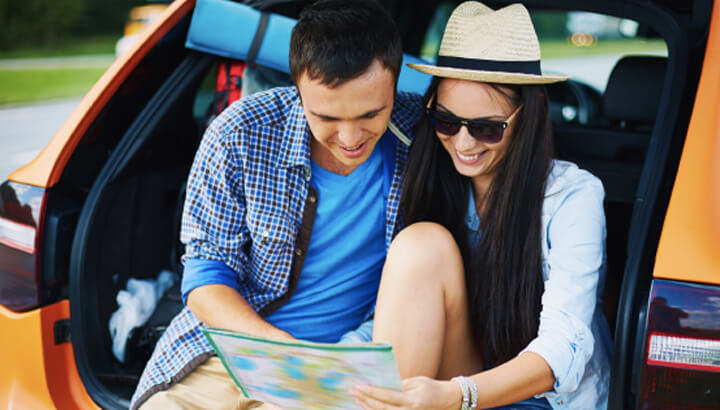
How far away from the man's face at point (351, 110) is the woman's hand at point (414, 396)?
1.96 feet

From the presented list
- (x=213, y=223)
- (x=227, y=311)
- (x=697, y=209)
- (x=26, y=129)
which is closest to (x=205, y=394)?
(x=227, y=311)

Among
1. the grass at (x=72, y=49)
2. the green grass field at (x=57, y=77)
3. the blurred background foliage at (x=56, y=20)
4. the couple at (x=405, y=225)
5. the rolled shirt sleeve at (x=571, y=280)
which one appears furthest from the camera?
the blurred background foliage at (x=56, y=20)

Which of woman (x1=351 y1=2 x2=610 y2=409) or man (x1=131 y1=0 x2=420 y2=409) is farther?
man (x1=131 y1=0 x2=420 y2=409)

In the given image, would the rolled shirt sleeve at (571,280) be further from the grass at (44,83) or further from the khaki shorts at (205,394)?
the grass at (44,83)

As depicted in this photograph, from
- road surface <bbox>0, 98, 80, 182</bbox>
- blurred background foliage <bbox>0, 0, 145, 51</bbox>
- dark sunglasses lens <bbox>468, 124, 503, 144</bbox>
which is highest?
dark sunglasses lens <bbox>468, 124, 503, 144</bbox>

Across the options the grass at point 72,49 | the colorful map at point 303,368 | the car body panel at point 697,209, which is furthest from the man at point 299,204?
the grass at point 72,49

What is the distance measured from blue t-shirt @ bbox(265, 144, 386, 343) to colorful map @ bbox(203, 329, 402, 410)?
0.45 meters

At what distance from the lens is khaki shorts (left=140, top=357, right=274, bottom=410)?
66.6 inches

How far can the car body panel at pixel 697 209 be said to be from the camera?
4.16 feet

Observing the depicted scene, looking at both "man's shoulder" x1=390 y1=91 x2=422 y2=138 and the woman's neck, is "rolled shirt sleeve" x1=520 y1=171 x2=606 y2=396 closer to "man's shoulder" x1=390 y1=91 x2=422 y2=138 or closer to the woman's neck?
the woman's neck

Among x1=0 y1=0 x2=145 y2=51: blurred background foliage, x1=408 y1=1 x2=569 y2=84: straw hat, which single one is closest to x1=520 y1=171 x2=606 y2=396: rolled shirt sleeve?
x1=408 y1=1 x2=569 y2=84: straw hat

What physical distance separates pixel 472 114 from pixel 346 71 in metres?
0.32

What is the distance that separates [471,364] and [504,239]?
0.36 m

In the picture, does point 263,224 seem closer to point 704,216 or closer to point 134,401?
point 134,401
